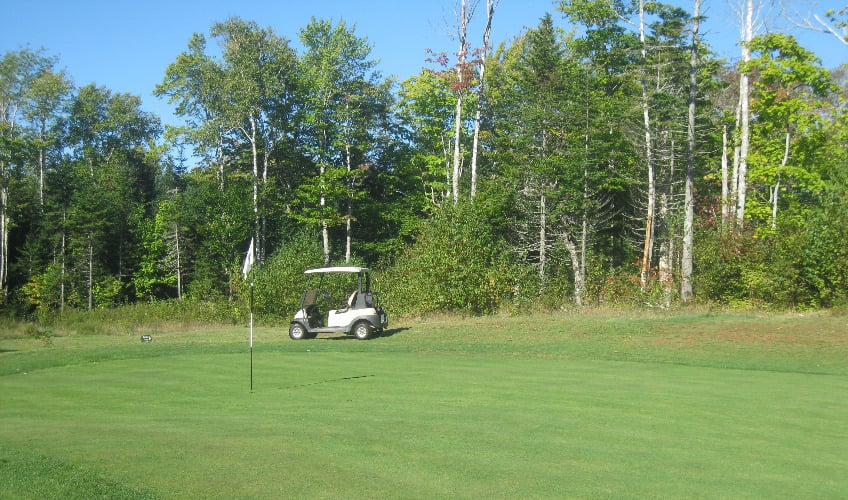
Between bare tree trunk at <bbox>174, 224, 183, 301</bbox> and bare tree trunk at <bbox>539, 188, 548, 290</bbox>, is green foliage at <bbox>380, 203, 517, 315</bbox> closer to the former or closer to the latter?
bare tree trunk at <bbox>539, 188, 548, 290</bbox>

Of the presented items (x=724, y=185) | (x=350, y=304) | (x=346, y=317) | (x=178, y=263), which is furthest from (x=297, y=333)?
(x=178, y=263)

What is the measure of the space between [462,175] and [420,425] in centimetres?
3426

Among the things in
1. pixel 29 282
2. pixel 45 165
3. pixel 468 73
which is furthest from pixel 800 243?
pixel 45 165

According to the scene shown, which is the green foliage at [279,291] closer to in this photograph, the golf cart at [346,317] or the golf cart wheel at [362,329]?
the golf cart at [346,317]

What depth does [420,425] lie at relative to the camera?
8211mm

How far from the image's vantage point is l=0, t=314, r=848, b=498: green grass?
5906 millimetres

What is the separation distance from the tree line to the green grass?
10.2m

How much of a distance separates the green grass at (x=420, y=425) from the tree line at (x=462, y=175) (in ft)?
33.4

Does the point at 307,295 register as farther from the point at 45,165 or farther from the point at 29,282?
the point at 45,165

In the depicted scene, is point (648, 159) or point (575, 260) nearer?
point (648, 159)

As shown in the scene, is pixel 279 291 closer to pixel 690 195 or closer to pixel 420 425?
pixel 690 195

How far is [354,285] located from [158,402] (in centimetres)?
2175

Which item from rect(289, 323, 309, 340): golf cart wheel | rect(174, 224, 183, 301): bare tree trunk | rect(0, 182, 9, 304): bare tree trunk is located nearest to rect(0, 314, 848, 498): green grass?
rect(289, 323, 309, 340): golf cart wheel

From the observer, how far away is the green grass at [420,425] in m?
5.91
